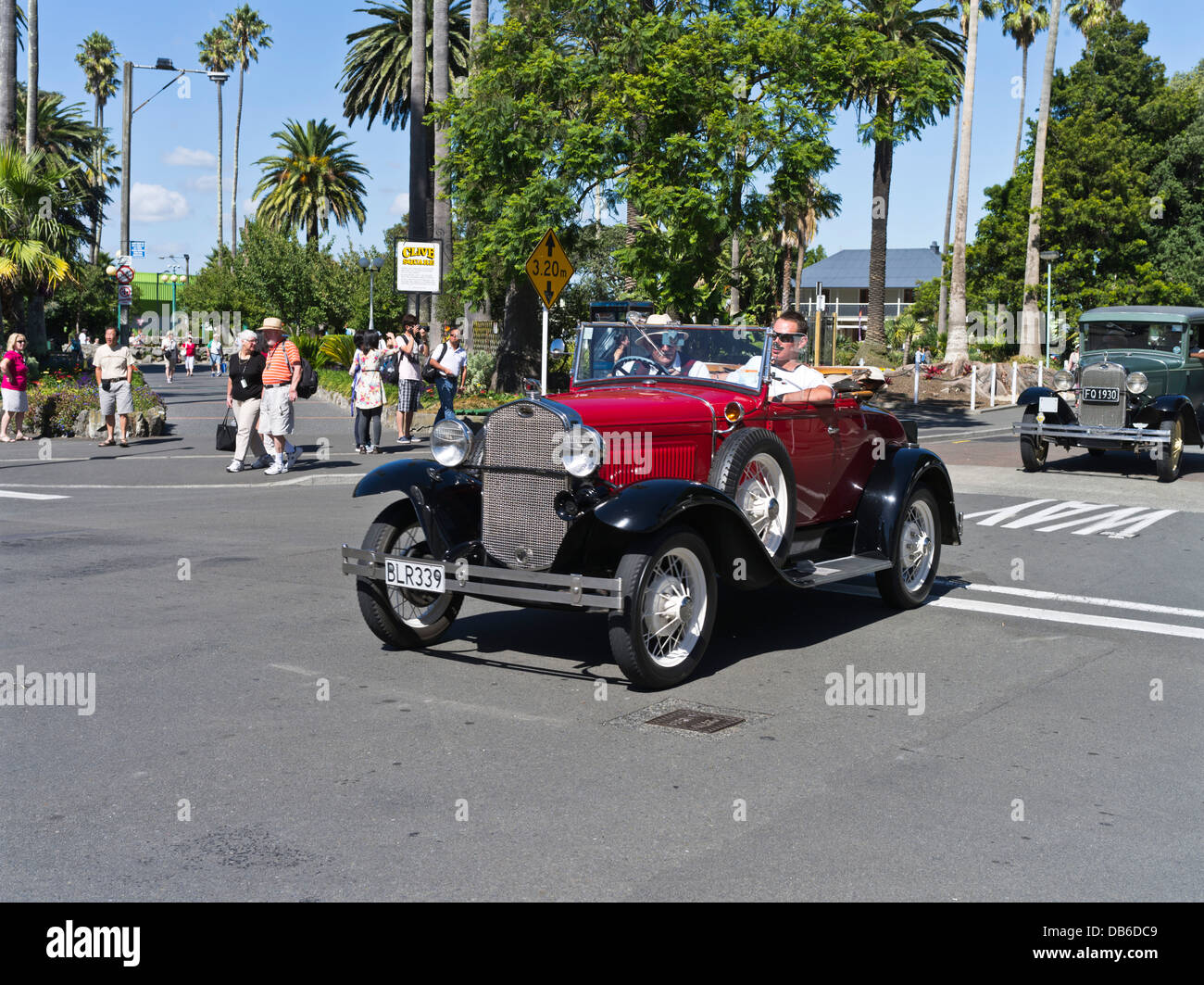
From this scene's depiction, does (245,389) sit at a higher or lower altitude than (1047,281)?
lower

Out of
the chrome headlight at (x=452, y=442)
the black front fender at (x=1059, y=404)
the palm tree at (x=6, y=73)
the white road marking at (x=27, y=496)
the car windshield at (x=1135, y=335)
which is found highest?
the palm tree at (x=6, y=73)

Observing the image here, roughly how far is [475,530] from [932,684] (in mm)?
2702

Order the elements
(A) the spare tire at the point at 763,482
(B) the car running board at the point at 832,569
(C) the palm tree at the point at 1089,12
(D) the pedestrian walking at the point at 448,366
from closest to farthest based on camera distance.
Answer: (A) the spare tire at the point at 763,482, (B) the car running board at the point at 832,569, (D) the pedestrian walking at the point at 448,366, (C) the palm tree at the point at 1089,12

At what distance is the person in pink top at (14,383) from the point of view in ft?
62.0

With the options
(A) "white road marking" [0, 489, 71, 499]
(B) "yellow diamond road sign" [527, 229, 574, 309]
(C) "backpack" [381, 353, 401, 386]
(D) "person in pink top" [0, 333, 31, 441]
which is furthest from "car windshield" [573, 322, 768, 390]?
(D) "person in pink top" [0, 333, 31, 441]

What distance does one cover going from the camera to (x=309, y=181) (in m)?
60.4

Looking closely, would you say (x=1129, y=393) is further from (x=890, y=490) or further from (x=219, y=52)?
(x=219, y=52)

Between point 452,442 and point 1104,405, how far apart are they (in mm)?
13441

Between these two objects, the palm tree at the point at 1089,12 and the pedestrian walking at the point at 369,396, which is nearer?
the pedestrian walking at the point at 369,396

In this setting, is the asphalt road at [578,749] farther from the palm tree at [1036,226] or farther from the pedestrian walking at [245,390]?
the palm tree at [1036,226]

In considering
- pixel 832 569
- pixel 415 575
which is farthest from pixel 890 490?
pixel 415 575

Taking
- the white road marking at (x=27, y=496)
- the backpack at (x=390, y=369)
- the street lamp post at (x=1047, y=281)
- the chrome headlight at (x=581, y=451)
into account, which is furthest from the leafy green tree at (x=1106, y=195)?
the chrome headlight at (x=581, y=451)

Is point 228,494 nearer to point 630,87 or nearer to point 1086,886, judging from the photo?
point 630,87

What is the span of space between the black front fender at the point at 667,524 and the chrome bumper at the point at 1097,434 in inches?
466
